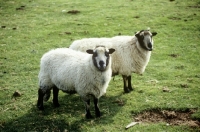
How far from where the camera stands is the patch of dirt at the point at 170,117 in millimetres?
7453

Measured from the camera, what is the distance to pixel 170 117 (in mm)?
7773

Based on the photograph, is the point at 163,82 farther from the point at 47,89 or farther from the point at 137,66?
the point at 47,89

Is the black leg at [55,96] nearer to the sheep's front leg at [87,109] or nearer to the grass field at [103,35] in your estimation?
the grass field at [103,35]

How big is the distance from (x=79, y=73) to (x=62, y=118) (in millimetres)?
1536

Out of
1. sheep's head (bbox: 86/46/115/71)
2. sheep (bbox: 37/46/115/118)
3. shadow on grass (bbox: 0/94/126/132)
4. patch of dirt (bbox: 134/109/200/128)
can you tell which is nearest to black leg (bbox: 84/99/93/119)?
sheep (bbox: 37/46/115/118)

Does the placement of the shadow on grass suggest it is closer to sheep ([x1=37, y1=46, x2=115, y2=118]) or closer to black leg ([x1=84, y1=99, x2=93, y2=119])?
black leg ([x1=84, y1=99, x2=93, y2=119])

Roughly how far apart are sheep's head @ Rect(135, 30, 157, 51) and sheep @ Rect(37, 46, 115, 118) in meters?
1.99

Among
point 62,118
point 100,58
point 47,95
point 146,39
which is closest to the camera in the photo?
point 100,58

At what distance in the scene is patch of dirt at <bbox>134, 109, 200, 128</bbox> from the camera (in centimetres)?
745

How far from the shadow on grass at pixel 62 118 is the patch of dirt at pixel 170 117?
939mm

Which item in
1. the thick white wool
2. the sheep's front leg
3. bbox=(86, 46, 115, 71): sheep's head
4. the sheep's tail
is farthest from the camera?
the sheep's tail

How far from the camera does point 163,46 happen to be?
14.2 m

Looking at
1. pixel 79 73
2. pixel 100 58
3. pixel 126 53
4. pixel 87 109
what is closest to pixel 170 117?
pixel 87 109

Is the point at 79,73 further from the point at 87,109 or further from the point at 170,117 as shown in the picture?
the point at 170,117
